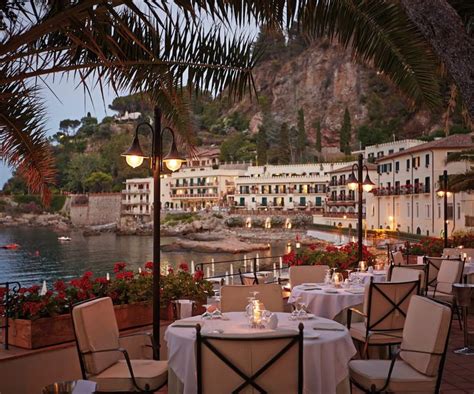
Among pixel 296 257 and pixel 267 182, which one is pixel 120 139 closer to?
pixel 267 182

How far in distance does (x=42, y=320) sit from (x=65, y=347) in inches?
12.0

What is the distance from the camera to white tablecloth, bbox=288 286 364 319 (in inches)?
249

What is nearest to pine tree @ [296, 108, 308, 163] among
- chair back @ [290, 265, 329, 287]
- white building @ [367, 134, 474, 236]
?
white building @ [367, 134, 474, 236]

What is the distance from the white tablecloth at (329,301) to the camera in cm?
634

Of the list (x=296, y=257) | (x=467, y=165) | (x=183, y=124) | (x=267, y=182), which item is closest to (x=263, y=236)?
(x=267, y=182)

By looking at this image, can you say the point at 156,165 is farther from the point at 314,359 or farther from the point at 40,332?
the point at 314,359

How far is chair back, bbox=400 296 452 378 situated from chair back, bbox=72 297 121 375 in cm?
219

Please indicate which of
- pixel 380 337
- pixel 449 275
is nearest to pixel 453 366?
pixel 380 337

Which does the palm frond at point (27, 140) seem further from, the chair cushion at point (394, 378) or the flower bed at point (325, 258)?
the flower bed at point (325, 258)

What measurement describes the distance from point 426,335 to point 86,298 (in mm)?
3170

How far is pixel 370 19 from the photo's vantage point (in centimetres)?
480

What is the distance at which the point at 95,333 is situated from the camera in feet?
13.6

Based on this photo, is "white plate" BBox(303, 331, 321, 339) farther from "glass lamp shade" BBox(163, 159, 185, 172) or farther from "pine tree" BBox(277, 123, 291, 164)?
"pine tree" BBox(277, 123, 291, 164)

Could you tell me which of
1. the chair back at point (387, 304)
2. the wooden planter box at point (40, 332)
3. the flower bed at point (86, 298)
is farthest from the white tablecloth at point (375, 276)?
the wooden planter box at point (40, 332)
